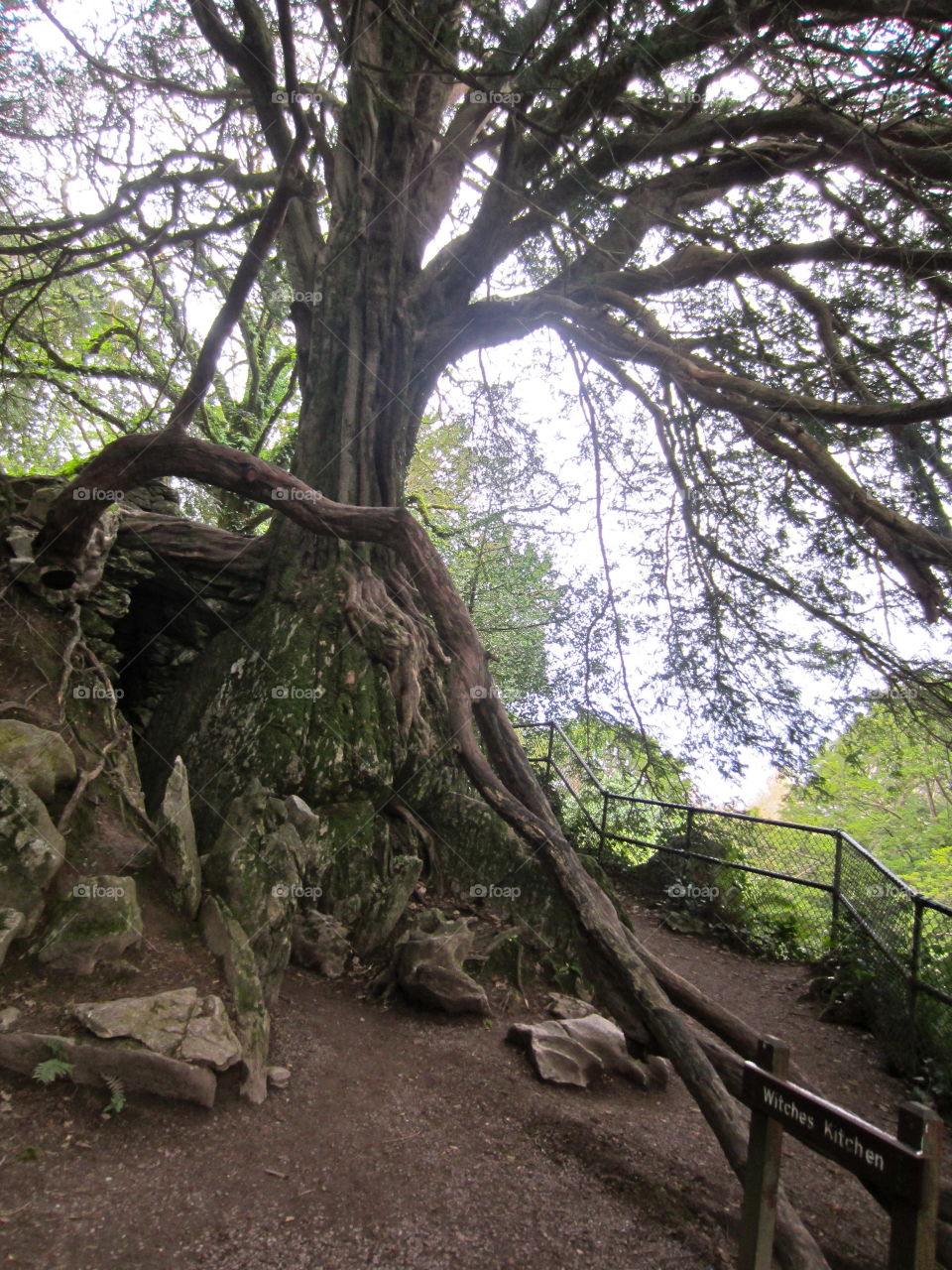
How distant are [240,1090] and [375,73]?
7431 mm

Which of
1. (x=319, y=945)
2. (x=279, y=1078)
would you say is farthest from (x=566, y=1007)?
(x=279, y=1078)

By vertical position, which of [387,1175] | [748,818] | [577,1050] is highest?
[748,818]

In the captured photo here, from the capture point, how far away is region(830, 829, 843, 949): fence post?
645cm

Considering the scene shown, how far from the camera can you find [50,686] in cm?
437

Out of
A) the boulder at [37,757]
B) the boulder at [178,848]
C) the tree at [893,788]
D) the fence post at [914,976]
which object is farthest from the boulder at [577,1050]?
the boulder at [37,757]

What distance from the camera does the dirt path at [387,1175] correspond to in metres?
2.30

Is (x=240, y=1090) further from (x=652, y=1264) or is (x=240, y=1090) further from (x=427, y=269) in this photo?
(x=427, y=269)

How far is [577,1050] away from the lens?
3.77m

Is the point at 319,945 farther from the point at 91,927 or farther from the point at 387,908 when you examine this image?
the point at 91,927

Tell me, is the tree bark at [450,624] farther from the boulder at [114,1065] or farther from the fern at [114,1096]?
the fern at [114,1096]

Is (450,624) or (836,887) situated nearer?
(450,624)

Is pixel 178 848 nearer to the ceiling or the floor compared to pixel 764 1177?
nearer to the ceiling

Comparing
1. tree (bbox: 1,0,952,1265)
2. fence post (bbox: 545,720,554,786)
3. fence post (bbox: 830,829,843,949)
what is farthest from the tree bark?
fence post (bbox: 545,720,554,786)

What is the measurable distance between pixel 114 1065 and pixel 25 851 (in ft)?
3.31
